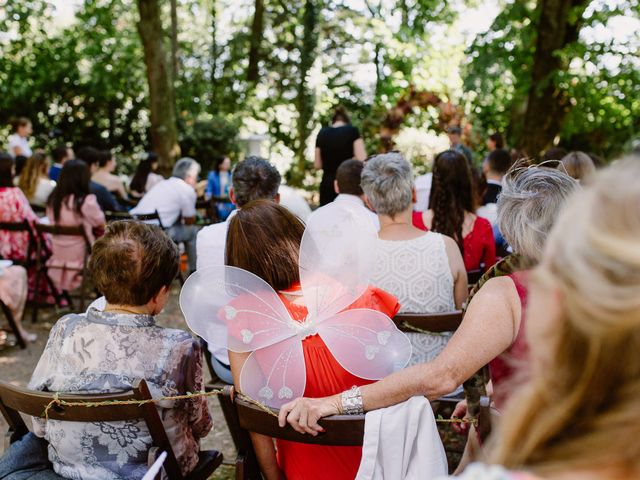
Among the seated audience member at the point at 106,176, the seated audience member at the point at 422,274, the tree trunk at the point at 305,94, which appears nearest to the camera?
the seated audience member at the point at 422,274

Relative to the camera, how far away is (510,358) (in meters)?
1.80

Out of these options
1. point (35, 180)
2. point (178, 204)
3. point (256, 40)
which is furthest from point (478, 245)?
point (256, 40)

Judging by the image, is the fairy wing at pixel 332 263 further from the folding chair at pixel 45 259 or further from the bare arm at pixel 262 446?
the folding chair at pixel 45 259

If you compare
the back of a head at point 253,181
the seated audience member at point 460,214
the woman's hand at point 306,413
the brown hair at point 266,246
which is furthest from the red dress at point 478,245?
the woman's hand at point 306,413

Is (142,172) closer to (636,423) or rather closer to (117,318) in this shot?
(117,318)

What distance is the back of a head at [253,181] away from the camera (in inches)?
147

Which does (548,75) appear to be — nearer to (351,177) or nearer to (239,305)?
(351,177)

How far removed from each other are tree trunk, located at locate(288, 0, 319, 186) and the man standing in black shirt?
10.1 m

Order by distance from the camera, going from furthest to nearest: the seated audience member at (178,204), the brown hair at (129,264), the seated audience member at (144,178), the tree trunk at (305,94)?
the tree trunk at (305,94) < the seated audience member at (144,178) < the seated audience member at (178,204) < the brown hair at (129,264)

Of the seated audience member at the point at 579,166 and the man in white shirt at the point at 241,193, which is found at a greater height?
the seated audience member at the point at 579,166

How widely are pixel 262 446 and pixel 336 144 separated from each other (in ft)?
15.6

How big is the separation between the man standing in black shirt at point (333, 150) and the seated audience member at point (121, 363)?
4.28 meters

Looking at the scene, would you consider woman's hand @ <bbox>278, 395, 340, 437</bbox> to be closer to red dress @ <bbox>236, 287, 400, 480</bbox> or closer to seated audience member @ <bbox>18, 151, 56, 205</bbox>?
red dress @ <bbox>236, 287, 400, 480</bbox>

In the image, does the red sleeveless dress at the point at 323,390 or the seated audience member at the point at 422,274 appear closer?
the red sleeveless dress at the point at 323,390
